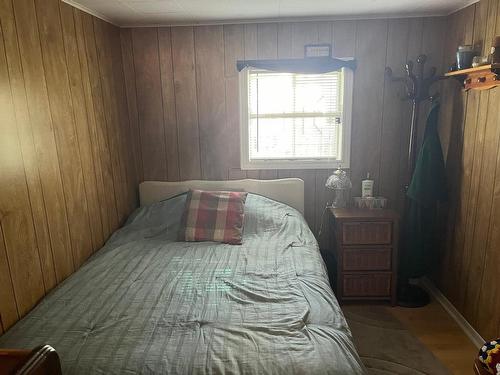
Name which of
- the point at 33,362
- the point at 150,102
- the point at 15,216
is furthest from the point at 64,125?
the point at 33,362

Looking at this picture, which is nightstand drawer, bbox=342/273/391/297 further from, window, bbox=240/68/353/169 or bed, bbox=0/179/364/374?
window, bbox=240/68/353/169

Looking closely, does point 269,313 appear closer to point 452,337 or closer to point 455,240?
point 452,337

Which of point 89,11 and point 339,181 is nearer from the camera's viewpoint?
point 89,11

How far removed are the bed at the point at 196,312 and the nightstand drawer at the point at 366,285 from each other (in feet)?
1.69

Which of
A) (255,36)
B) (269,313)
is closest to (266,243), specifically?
(269,313)

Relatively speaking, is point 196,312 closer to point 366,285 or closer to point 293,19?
point 366,285

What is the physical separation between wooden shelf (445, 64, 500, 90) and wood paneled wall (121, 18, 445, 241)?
517 millimetres

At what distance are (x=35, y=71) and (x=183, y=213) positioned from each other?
4.31 feet

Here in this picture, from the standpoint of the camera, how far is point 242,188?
315cm

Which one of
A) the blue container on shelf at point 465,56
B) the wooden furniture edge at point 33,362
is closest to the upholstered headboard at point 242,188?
the blue container on shelf at point 465,56

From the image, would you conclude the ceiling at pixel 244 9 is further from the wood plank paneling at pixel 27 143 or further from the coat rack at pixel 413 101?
the wood plank paneling at pixel 27 143

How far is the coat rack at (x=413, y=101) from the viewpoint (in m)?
2.76

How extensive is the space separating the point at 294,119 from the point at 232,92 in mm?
561

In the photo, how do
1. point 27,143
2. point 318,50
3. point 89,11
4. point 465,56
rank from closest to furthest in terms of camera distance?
point 27,143 → point 465,56 → point 89,11 → point 318,50
